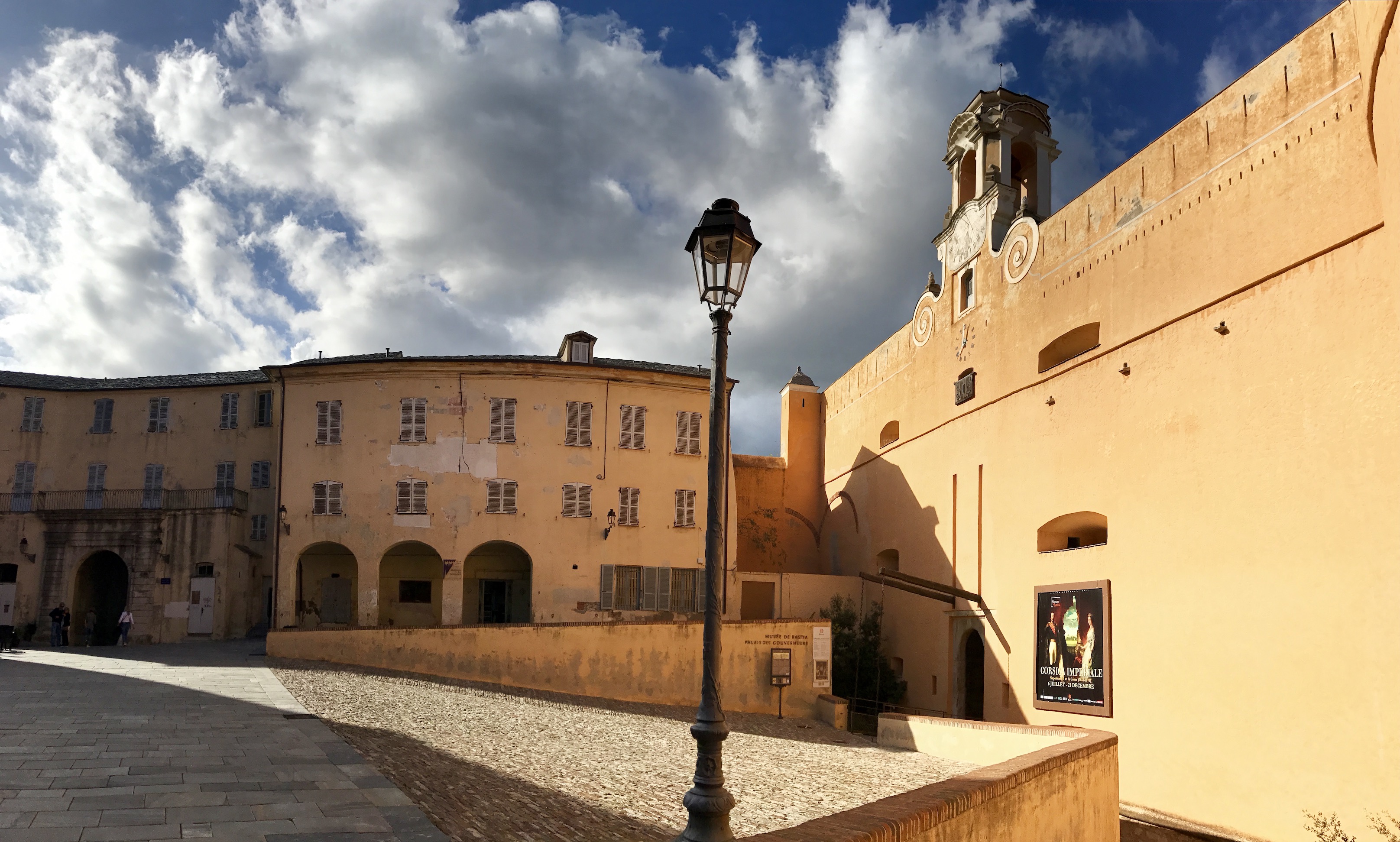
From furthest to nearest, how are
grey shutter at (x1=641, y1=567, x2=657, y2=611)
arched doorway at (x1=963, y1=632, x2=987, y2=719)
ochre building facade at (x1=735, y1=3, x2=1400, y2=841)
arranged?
grey shutter at (x1=641, y1=567, x2=657, y2=611) < arched doorway at (x1=963, y1=632, x2=987, y2=719) < ochre building facade at (x1=735, y1=3, x2=1400, y2=841)

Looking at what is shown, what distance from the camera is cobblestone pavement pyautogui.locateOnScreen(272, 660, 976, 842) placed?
8711 mm

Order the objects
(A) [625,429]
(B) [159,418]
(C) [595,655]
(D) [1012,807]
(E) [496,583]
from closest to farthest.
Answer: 1. (D) [1012,807]
2. (C) [595,655]
3. (A) [625,429]
4. (E) [496,583]
5. (B) [159,418]

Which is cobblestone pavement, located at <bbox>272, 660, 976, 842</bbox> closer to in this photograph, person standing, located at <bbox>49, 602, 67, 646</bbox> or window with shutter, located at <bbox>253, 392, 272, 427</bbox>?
person standing, located at <bbox>49, 602, 67, 646</bbox>

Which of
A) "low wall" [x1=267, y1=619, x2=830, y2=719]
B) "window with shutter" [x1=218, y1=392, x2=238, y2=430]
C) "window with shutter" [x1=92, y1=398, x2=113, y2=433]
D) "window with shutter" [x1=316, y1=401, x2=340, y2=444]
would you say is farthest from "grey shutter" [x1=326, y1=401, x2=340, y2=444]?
"window with shutter" [x1=92, y1=398, x2=113, y2=433]

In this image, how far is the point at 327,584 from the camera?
85.4ft

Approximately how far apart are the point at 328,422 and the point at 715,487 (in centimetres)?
2113

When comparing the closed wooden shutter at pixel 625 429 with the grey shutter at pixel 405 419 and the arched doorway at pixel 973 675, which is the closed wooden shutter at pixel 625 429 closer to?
the grey shutter at pixel 405 419

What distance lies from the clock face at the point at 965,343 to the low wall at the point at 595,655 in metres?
7.59

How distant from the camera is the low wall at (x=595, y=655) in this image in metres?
18.8

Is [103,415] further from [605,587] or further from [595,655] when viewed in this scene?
[595,655]

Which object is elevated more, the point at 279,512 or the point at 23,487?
the point at 23,487

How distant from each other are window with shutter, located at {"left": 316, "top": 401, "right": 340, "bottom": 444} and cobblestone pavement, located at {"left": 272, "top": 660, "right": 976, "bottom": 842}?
24.6 ft

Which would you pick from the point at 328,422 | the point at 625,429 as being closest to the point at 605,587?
the point at 625,429

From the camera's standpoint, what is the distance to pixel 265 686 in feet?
48.3
